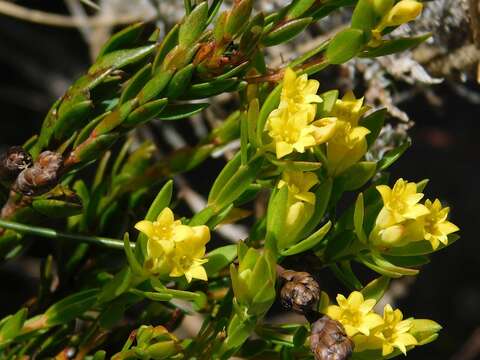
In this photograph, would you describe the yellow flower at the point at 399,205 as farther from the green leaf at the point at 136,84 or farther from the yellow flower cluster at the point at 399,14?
the green leaf at the point at 136,84

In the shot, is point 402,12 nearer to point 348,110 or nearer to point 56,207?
point 348,110

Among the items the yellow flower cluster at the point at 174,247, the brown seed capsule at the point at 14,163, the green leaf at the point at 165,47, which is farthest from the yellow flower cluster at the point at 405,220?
the brown seed capsule at the point at 14,163

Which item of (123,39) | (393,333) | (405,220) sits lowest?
(393,333)

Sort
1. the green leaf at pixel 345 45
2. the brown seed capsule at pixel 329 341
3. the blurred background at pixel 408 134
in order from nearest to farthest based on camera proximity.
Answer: the brown seed capsule at pixel 329 341 < the green leaf at pixel 345 45 < the blurred background at pixel 408 134

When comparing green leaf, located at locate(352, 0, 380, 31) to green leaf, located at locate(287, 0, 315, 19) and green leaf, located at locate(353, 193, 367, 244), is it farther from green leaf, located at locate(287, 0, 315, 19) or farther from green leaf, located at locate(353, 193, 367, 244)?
green leaf, located at locate(353, 193, 367, 244)

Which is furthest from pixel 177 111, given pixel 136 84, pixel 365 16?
pixel 365 16

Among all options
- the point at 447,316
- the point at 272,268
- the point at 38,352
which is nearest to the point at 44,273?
the point at 38,352
